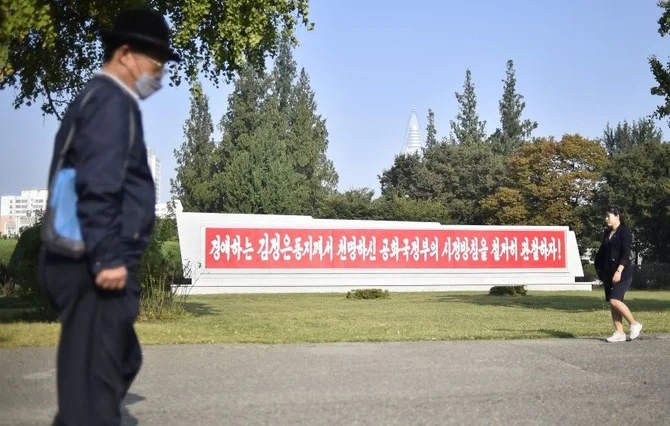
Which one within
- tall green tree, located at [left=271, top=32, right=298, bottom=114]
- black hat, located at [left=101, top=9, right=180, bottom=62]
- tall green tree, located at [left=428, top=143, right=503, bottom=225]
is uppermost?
tall green tree, located at [left=271, top=32, right=298, bottom=114]

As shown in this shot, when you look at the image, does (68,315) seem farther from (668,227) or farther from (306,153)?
(306,153)

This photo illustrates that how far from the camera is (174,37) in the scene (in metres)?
17.4

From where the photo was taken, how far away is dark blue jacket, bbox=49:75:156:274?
3.70m

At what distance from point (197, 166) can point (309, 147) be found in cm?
1064

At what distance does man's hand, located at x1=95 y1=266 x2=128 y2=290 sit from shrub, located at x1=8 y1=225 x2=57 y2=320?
39.0 ft

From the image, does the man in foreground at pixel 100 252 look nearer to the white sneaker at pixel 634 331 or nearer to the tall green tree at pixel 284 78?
the white sneaker at pixel 634 331

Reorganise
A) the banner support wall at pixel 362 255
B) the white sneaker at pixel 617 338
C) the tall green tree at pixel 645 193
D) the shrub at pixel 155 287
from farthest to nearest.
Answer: the tall green tree at pixel 645 193
the banner support wall at pixel 362 255
the shrub at pixel 155 287
the white sneaker at pixel 617 338

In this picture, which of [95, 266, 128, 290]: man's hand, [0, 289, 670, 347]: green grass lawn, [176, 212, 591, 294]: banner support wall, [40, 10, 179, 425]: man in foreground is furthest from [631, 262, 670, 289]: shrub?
[95, 266, 128, 290]: man's hand

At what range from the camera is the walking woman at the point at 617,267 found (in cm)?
1255

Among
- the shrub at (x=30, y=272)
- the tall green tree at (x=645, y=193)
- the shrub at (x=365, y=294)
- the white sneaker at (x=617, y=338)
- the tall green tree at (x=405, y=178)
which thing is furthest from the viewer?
the tall green tree at (x=405, y=178)

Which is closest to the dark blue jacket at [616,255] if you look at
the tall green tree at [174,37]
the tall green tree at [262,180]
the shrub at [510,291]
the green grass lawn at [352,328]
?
the green grass lawn at [352,328]

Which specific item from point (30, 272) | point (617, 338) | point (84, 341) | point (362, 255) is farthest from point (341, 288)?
point (84, 341)

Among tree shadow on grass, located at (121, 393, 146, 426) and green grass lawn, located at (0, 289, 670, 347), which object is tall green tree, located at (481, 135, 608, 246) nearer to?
green grass lawn, located at (0, 289, 670, 347)

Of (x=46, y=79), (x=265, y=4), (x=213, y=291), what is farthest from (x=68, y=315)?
(x=213, y=291)
